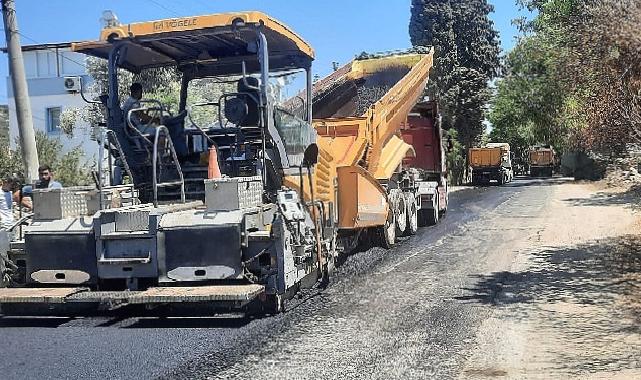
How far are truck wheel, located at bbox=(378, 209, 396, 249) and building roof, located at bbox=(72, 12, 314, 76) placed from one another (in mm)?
3833

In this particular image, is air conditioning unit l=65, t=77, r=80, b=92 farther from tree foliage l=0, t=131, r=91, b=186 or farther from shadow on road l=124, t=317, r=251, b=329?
tree foliage l=0, t=131, r=91, b=186

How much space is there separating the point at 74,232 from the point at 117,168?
1.30 m

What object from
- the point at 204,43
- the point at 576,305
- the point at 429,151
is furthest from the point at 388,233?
the point at 429,151

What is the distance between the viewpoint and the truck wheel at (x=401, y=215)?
12.2 metres

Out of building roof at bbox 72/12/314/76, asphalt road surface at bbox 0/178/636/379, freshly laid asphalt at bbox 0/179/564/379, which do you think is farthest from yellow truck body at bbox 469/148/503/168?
building roof at bbox 72/12/314/76

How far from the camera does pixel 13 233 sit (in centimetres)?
699

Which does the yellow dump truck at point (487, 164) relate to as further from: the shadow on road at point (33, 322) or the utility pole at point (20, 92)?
the shadow on road at point (33, 322)

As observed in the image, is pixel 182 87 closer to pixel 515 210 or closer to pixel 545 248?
pixel 545 248

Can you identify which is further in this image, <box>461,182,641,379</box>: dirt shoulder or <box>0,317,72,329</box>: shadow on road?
<box>0,317,72,329</box>: shadow on road

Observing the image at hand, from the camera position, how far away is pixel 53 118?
37.8 metres

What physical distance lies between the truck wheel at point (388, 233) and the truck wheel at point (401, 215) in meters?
0.29

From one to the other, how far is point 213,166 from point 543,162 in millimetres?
48471

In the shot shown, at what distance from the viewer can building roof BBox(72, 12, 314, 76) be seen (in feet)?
23.3

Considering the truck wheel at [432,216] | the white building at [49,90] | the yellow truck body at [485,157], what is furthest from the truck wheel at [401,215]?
the white building at [49,90]
